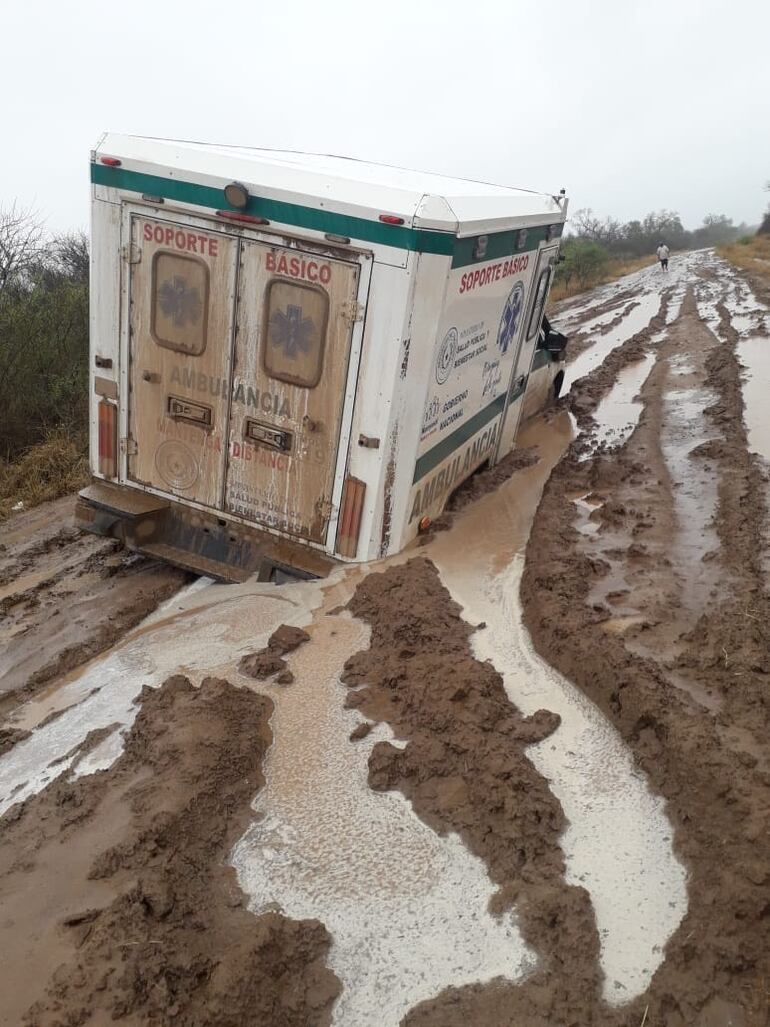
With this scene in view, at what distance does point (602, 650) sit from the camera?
→ 13.5ft

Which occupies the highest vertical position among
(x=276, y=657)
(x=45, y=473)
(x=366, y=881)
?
(x=366, y=881)

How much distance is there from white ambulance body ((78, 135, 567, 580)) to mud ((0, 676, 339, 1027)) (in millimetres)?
1985

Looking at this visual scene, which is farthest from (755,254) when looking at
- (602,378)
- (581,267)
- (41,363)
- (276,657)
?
(276,657)

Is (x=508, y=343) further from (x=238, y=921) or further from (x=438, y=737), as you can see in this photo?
(x=238, y=921)

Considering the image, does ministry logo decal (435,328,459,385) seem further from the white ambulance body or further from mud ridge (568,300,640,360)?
mud ridge (568,300,640,360)

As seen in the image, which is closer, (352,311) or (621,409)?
(352,311)

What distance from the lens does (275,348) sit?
4.76 metres

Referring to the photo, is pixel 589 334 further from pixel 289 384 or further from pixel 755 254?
pixel 755 254

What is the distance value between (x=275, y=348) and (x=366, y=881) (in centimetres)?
301

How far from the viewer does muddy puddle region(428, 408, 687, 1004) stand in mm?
2637

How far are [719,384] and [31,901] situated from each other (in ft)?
32.7

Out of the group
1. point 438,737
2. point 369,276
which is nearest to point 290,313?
point 369,276

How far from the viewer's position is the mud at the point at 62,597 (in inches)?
187

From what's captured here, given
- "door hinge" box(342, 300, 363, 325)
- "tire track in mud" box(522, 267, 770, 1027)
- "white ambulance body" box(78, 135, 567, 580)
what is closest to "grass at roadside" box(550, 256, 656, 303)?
"tire track in mud" box(522, 267, 770, 1027)
